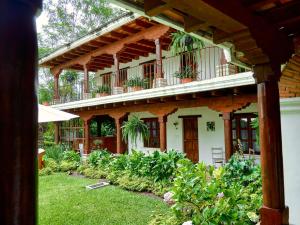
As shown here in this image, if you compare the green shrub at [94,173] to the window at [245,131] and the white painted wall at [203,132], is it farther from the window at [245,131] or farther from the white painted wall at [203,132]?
the window at [245,131]

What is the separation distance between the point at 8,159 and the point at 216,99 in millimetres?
8924

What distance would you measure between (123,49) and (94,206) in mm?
6798

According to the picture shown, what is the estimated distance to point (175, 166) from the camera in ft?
28.4

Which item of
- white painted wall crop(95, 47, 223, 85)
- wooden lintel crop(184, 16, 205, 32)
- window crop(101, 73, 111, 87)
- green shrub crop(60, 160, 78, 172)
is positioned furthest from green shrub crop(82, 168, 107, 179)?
wooden lintel crop(184, 16, 205, 32)

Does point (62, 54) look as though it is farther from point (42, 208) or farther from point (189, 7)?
point (189, 7)

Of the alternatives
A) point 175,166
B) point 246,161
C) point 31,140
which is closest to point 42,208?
point 175,166

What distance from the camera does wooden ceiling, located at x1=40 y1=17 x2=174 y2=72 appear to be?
10.5 meters

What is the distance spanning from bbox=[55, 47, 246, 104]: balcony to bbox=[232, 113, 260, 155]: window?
1.89 meters

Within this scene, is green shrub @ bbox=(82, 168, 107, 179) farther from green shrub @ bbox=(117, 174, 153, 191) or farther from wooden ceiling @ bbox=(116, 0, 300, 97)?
wooden ceiling @ bbox=(116, 0, 300, 97)

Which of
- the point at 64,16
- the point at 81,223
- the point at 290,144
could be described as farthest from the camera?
the point at 64,16

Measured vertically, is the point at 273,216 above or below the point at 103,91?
below

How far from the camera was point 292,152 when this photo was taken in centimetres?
445

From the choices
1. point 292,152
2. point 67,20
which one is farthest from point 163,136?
point 67,20

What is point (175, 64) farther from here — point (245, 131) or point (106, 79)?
point (106, 79)
